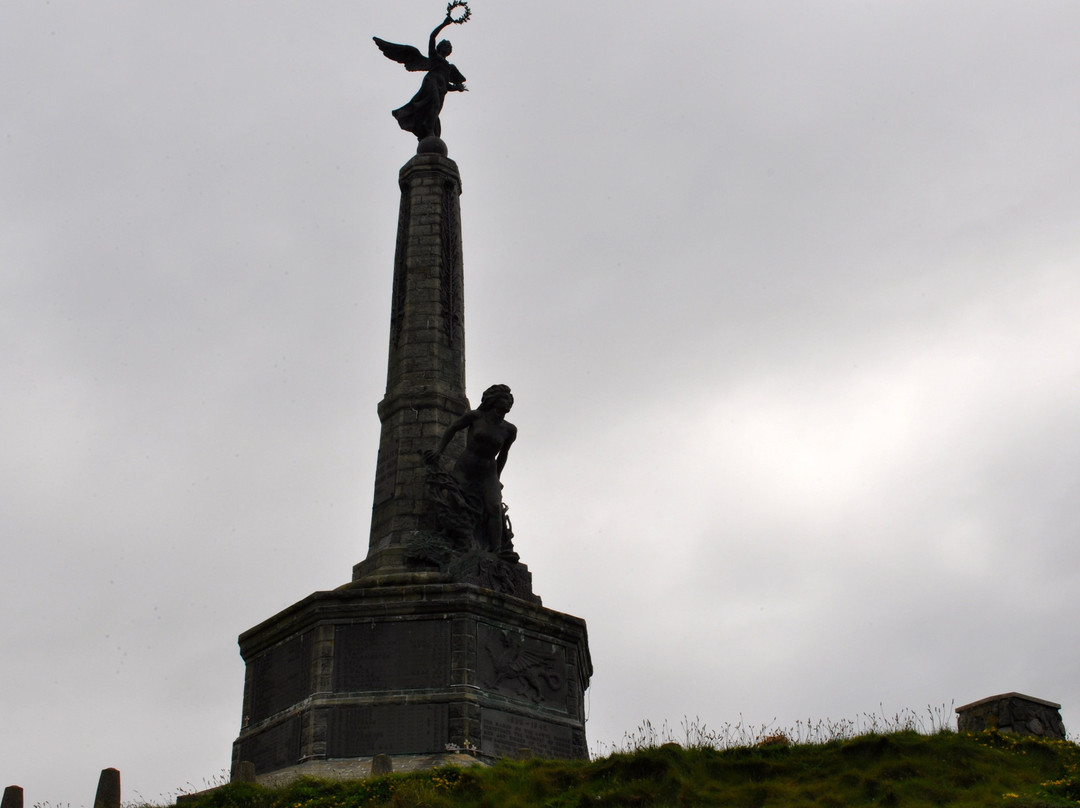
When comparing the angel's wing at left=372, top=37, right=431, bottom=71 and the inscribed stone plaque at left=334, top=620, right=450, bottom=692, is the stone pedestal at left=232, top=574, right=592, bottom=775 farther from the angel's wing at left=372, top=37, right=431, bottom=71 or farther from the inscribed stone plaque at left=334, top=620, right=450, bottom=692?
the angel's wing at left=372, top=37, right=431, bottom=71

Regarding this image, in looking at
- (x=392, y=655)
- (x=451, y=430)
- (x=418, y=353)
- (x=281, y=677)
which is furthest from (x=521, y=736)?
(x=418, y=353)

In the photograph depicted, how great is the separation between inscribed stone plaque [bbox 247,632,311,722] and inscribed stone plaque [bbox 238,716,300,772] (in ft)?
0.92

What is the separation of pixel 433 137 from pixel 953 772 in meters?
14.0

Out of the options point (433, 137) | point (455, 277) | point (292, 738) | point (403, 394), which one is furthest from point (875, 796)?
point (433, 137)

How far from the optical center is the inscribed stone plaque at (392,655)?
15477 millimetres

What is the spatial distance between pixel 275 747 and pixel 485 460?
15.6 ft

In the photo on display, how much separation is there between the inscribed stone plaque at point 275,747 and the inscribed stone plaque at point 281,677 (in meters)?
0.28

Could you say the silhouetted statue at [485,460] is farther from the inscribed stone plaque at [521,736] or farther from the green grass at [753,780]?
the green grass at [753,780]

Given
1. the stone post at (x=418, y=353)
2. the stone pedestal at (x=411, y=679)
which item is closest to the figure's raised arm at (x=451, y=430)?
the stone post at (x=418, y=353)

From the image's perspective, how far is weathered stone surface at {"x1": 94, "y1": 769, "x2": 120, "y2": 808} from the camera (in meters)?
12.3

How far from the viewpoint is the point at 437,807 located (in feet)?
38.6

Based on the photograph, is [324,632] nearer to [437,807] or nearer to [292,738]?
[292,738]

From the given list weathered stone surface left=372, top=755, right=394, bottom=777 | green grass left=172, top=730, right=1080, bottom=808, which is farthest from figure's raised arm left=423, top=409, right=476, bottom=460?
green grass left=172, top=730, right=1080, bottom=808

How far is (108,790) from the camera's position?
1243 cm
